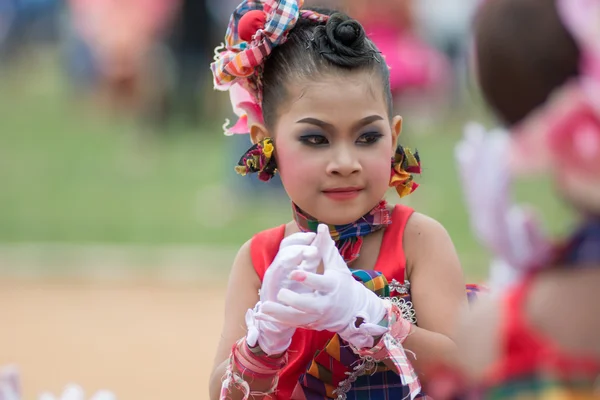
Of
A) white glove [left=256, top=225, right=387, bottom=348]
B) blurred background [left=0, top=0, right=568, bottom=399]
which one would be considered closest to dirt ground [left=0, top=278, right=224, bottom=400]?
blurred background [left=0, top=0, right=568, bottom=399]

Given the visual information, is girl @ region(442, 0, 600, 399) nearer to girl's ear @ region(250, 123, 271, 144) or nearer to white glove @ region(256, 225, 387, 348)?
white glove @ region(256, 225, 387, 348)

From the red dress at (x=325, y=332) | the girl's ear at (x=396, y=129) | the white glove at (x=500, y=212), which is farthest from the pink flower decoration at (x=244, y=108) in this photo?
the white glove at (x=500, y=212)

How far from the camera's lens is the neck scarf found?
2.75 m

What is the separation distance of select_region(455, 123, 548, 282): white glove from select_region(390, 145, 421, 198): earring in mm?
1032

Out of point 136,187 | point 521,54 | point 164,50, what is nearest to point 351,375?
point 521,54

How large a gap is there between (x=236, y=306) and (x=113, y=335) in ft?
12.2

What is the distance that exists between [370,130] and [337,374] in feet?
1.94

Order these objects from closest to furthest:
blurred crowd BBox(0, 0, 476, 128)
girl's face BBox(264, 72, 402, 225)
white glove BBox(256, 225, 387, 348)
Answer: white glove BBox(256, 225, 387, 348) → girl's face BBox(264, 72, 402, 225) → blurred crowd BBox(0, 0, 476, 128)

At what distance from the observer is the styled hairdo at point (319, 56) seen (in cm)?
275

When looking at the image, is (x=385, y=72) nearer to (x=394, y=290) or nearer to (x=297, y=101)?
(x=297, y=101)

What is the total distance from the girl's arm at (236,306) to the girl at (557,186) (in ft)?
3.49

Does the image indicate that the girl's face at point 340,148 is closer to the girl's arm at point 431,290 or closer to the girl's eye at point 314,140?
the girl's eye at point 314,140

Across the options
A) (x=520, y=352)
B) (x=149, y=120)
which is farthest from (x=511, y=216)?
(x=149, y=120)

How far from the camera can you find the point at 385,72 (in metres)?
2.83
